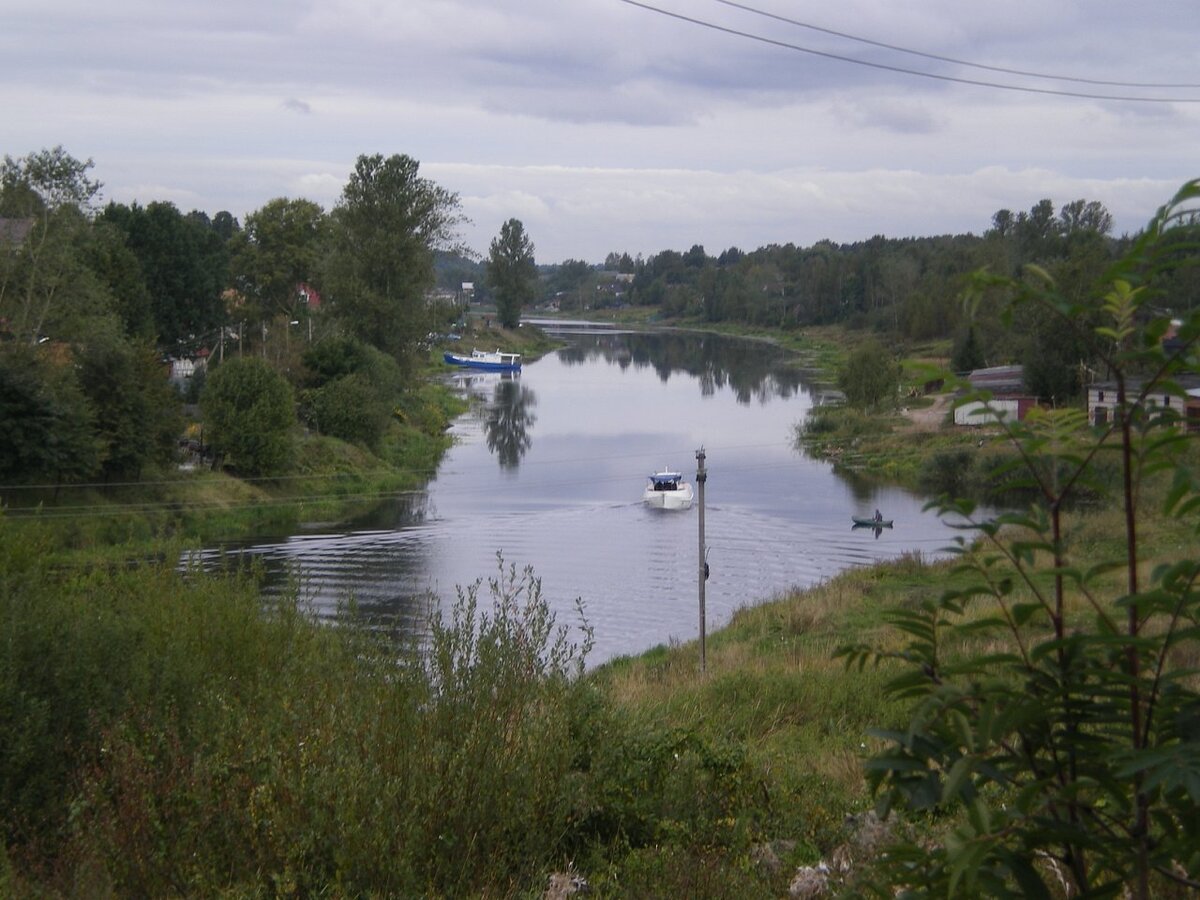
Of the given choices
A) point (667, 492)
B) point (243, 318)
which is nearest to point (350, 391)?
point (667, 492)

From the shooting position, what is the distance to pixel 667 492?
1159 inches

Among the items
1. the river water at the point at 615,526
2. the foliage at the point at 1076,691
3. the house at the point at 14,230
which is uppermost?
the house at the point at 14,230

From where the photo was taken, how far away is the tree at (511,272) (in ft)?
336

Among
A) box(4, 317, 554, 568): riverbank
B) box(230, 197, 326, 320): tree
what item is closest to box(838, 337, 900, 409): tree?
box(4, 317, 554, 568): riverbank

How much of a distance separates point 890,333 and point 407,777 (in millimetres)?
75561

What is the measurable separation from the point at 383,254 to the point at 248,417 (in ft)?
43.8

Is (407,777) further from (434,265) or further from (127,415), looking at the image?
(434,265)

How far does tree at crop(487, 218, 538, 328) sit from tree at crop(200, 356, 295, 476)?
71.6 meters

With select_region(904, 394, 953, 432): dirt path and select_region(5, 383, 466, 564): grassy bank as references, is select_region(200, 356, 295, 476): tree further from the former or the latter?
select_region(904, 394, 953, 432): dirt path

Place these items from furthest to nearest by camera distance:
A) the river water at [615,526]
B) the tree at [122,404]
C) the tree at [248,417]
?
1. the tree at [248,417]
2. the tree at [122,404]
3. the river water at [615,526]

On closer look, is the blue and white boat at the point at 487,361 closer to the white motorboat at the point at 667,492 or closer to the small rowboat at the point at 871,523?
the white motorboat at the point at 667,492

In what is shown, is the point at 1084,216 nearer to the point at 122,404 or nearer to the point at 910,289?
the point at 910,289

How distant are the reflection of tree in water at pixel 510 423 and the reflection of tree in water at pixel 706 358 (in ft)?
27.5

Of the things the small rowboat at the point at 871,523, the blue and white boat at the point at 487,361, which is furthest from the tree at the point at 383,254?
the blue and white boat at the point at 487,361
